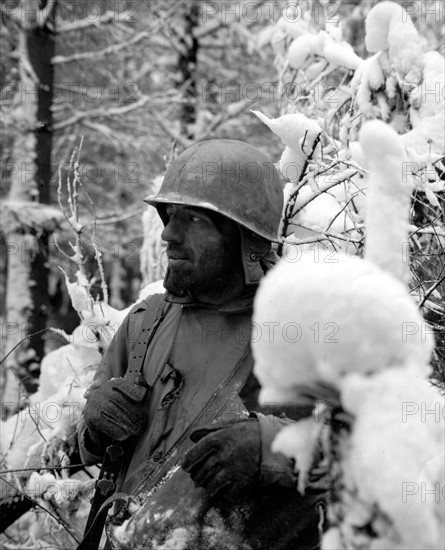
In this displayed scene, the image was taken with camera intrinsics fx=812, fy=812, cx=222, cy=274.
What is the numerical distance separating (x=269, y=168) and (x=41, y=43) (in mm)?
6940

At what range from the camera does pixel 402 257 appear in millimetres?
2086

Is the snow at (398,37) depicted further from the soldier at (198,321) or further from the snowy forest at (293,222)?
the soldier at (198,321)

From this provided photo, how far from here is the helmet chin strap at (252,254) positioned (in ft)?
9.35

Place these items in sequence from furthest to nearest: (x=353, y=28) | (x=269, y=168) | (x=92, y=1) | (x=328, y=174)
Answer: (x=353, y=28) < (x=92, y=1) < (x=328, y=174) < (x=269, y=168)

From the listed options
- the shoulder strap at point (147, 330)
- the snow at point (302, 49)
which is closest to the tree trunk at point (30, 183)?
the snow at point (302, 49)

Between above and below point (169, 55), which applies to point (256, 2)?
above

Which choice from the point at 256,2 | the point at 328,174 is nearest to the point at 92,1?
the point at 256,2

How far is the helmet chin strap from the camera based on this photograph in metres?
2.85

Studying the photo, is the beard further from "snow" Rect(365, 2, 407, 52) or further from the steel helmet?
"snow" Rect(365, 2, 407, 52)

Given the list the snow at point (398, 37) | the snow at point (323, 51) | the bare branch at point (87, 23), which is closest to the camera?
the snow at point (398, 37)

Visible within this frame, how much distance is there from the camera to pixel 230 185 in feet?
9.34

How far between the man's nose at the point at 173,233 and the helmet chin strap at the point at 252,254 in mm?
220

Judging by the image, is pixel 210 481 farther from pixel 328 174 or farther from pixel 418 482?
pixel 328 174

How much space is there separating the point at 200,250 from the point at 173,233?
111mm
